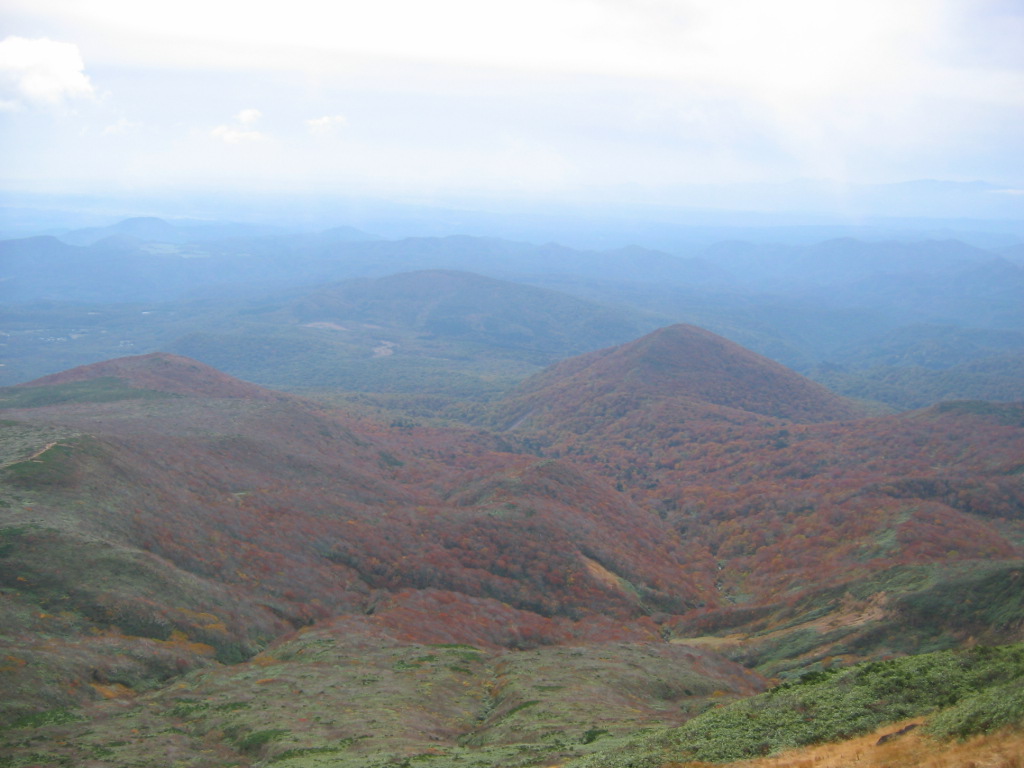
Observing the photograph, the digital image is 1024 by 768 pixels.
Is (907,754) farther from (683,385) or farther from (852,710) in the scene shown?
(683,385)

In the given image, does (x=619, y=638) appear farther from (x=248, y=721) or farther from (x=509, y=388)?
(x=509, y=388)

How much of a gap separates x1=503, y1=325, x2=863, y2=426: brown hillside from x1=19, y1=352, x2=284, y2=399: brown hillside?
65.4 meters

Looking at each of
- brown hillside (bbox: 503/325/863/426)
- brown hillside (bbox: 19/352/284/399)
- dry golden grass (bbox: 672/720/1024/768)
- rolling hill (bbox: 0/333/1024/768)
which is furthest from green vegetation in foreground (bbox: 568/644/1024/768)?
brown hillside (bbox: 503/325/863/426)

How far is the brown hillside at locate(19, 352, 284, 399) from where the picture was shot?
108375 mm

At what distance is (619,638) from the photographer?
51.9 meters

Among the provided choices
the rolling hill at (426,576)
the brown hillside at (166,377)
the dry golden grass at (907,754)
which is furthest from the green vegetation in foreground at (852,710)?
the brown hillside at (166,377)

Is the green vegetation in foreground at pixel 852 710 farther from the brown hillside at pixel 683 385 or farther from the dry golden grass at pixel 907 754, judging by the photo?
the brown hillside at pixel 683 385

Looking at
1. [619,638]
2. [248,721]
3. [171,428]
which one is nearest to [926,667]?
[248,721]

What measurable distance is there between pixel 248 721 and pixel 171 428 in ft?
187

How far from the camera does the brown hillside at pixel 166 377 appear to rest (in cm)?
10838

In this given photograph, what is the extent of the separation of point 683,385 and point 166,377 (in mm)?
108372

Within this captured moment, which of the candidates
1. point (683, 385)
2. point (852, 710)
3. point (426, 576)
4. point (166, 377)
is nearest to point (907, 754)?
point (852, 710)

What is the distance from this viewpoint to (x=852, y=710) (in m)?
20.9

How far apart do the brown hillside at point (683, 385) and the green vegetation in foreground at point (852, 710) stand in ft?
394
